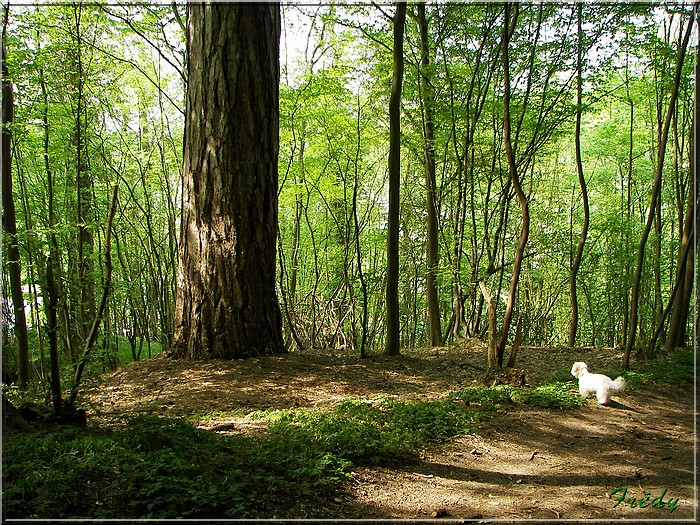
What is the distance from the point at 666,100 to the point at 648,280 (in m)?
3.23

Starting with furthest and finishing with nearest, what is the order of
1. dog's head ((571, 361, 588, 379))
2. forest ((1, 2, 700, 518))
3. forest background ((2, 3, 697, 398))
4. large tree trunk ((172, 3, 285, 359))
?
forest background ((2, 3, 697, 398)) → large tree trunk ((172, 3, 285, 359)) → dog's head ((571, 361, 588, 379)) → forest ((1, 2, 700, 518))

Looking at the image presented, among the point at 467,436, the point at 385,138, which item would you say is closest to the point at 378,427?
the point at 467,436

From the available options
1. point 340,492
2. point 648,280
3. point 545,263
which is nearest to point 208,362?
point 340,492

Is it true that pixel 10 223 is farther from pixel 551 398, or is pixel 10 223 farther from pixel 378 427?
pixel 551 398

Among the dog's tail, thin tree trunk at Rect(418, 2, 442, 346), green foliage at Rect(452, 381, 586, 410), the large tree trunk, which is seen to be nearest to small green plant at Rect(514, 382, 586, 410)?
green foliage at Rect(452, 381, 586, 410)

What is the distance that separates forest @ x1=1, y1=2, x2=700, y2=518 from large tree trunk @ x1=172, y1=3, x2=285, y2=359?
1.0 inches

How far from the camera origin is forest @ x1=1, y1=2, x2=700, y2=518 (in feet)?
9.34

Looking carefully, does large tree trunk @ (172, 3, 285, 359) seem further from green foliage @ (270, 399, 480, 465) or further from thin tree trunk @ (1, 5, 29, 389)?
green foliage @ (270, 399, 480, 465)

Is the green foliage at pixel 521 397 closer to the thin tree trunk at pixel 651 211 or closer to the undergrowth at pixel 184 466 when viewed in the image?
the undergrowth at pixel 184 466

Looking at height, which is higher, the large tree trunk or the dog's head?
the large tree trunk

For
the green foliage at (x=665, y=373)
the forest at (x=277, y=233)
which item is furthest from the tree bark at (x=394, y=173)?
the green foliage at (x=665, y=373)

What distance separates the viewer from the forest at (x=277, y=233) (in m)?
2.85

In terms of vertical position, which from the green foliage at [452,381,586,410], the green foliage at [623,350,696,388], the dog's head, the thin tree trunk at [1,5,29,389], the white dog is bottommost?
the green foliage at [623,350,696,388]

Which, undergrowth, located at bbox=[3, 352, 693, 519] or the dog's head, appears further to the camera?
the dog's head
